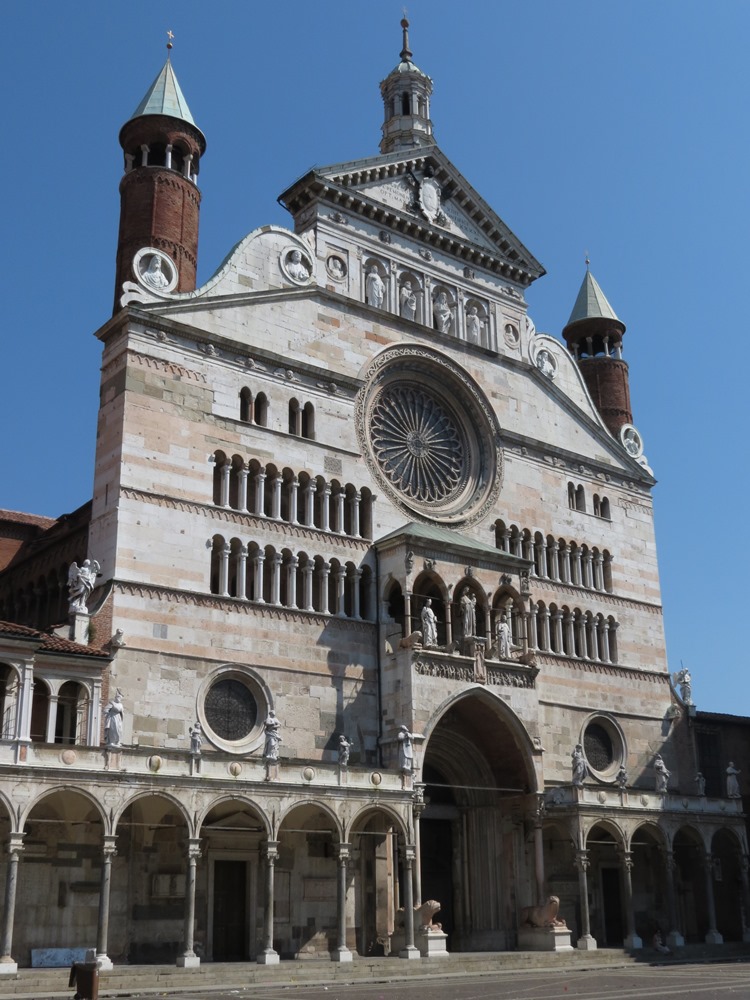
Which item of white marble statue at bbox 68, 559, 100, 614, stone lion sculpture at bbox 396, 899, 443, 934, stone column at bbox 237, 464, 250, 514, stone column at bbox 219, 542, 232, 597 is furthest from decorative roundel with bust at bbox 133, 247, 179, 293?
stone lion sculpture at bbox 396, 899, 443, 934

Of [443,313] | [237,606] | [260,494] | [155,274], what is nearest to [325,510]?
[260,494]

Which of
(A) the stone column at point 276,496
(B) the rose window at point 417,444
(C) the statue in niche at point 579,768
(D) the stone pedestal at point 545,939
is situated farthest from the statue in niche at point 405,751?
(B) the rose window at point 417,444

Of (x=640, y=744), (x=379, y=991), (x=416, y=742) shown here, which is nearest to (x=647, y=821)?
(x=640, y=744)

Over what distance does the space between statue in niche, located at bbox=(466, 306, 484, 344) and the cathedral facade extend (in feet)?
0.68

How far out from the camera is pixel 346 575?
1415 inches

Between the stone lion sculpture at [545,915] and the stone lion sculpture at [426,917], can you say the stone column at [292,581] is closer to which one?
the stone lion sculpture at [426,917]

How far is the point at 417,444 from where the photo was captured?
132 feet

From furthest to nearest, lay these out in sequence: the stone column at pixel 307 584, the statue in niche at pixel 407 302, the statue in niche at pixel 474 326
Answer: the statue in niche at pixel 474 326 → the statue in niche at pixel 407 302 → the stone column at pixel 307 584

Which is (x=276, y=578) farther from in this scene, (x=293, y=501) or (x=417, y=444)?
(x=417, y=444)

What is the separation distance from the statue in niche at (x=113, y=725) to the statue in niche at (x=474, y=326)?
2117 cm

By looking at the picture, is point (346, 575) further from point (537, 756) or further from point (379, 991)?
point (379, 991)

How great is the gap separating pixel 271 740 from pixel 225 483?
7655mm

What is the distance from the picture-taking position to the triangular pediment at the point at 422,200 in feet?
131

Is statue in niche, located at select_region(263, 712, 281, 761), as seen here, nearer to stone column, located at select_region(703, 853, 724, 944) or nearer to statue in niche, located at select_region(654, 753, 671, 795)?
statue in niche, located at select_region(654, 753, 671, 795)
